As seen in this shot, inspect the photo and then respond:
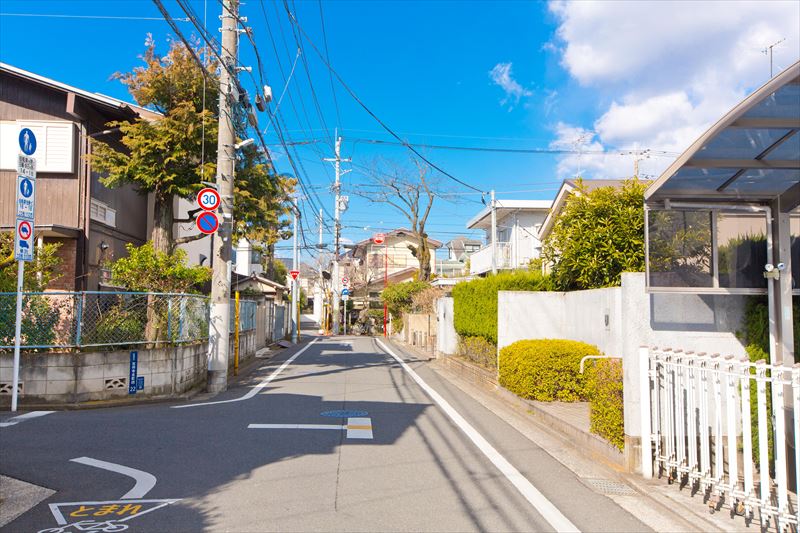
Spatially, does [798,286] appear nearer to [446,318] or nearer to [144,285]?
[144,285]

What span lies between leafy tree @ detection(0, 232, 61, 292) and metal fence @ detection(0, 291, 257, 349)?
0.94 metres

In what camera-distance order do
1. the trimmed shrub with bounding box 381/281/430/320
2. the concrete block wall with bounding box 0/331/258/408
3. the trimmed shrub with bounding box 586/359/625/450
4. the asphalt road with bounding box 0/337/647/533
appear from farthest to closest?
the trimmed shrub with bounding box 381/281/430/320, the concrete block wall with bounding box 0/331/258/408, the trimmed shrub with bounding box 586/359/625/450, the asphalt road with bounding box 0/337/647/533

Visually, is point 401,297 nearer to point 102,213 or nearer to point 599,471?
point 102,213

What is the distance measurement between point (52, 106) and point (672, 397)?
16.3 m

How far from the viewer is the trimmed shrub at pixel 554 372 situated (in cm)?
1035

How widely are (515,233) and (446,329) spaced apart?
1100cm

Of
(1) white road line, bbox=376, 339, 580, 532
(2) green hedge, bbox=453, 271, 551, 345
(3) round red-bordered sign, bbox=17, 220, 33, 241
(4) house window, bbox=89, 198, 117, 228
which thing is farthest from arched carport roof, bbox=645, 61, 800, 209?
(4) house window, bbox=89, 198, 117, 228

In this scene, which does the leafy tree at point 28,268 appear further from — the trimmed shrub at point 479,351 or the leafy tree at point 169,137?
the trimmed shrub at point 479,351

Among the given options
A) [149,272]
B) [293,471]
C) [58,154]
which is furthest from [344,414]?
[58,154]

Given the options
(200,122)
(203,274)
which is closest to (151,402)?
(203,274)

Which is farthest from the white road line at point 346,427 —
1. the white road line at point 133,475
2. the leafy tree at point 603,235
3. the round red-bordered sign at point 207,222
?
the round red-bordered sign at point 207,222

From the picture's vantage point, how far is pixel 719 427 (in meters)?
5.32

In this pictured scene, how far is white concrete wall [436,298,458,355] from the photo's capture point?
20.5 m

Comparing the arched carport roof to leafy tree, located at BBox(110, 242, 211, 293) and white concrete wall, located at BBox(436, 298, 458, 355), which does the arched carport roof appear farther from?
white concrete wall, located at BBox(436, 298, 458, 355)
